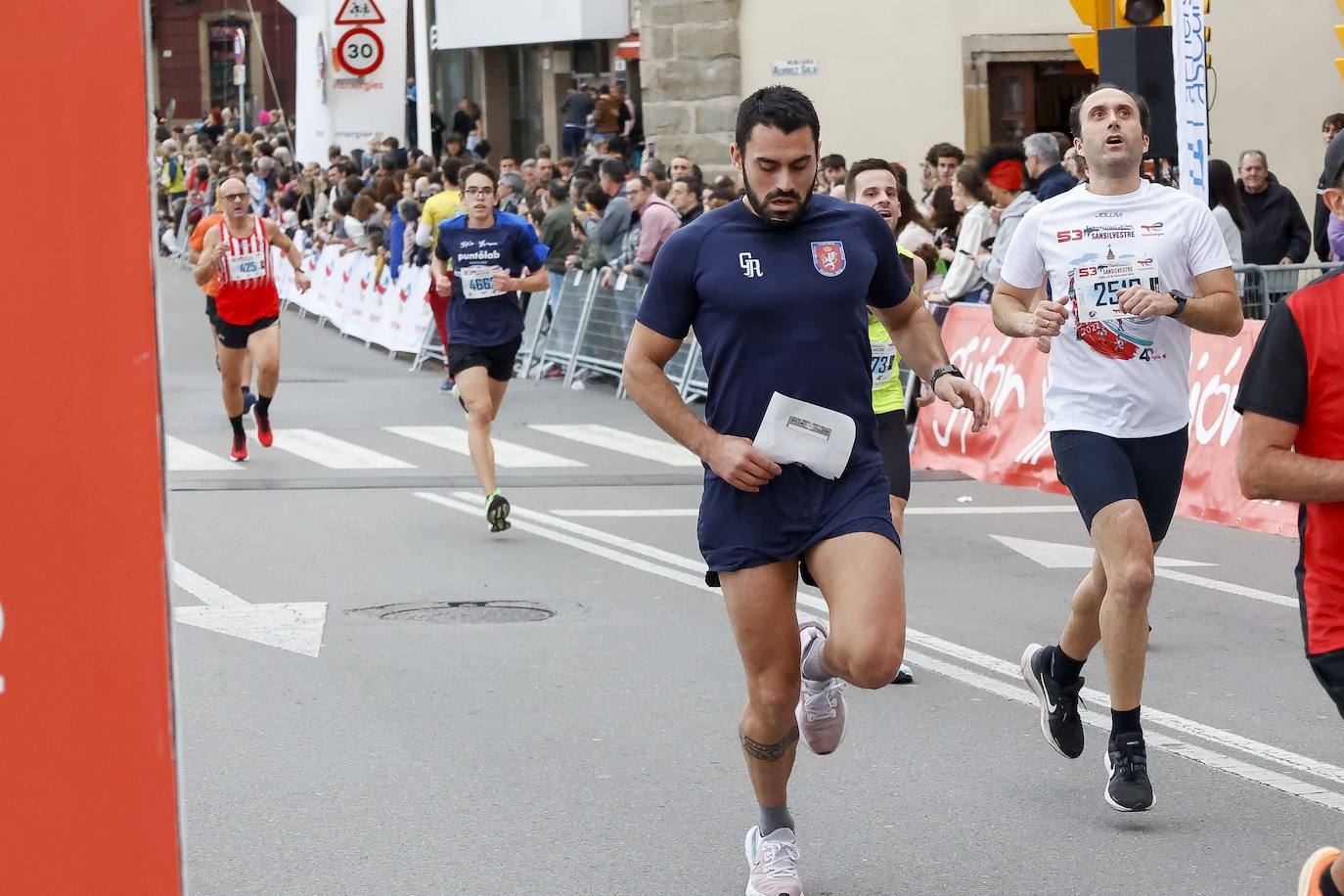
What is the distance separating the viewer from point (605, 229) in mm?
19359

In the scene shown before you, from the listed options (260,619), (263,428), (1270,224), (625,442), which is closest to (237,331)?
(263,428)

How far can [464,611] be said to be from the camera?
8.82 metres

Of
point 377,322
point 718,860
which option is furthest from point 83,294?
point 377,322

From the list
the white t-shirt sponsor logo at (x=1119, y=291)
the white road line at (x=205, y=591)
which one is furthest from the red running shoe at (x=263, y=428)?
the white t-shirt sponsor logo at (x=1119, y=291)

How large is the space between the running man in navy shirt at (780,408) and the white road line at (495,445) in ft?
30.0

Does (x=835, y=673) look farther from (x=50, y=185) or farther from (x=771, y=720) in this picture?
(x=50, y=185)

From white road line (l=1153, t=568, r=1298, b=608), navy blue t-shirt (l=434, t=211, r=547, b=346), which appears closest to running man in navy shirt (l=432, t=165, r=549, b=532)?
navy blue t-shirt (l=434, t=211, r=547, b=346)

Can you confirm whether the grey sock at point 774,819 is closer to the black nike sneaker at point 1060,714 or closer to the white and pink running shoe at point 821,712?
the white and pink running shoe at point 821,712

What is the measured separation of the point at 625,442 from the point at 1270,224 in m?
4.98

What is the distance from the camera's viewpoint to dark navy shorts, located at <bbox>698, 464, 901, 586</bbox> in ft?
15.8

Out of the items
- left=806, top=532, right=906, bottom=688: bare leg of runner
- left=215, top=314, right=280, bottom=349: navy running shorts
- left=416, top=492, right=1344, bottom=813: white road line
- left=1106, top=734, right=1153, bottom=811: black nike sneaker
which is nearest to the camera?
left=806, top=532, right=906, bottom=688: bare leg of runner

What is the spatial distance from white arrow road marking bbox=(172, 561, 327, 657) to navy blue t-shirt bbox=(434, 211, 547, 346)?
276 centimetres

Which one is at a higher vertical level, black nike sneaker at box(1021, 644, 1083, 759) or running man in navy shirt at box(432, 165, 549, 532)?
running man in navy shirt at box(432, 165, 549, 532)

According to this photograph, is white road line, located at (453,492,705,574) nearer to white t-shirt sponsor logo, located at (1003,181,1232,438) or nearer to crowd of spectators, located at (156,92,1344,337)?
crowd of spectators, located at (156,92,1344,337)
